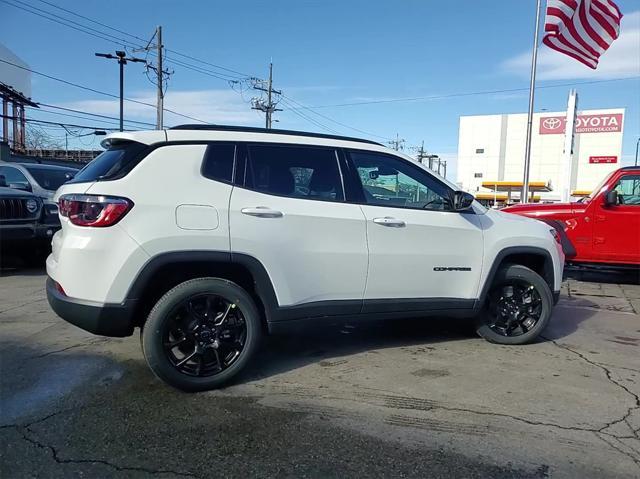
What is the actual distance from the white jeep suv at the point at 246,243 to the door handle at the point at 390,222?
12 millimetres

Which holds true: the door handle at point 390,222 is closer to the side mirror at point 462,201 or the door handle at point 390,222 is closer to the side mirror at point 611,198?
the side mirror at point 462,201

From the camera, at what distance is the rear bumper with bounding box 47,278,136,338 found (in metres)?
3.58

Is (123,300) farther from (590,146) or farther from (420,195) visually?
(590,146)

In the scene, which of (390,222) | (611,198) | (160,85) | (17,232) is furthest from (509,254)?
(160,85)

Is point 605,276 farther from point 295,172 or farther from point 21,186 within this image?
point 21,186

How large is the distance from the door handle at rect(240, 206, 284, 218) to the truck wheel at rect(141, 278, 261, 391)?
56 centimetres

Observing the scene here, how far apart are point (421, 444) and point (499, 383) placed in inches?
51.8

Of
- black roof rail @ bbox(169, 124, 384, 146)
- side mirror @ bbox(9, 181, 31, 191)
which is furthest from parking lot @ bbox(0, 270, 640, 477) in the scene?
side mirror @ bbox(9, 181, 31, 191)

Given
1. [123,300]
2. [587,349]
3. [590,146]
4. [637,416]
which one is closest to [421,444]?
[637,416]

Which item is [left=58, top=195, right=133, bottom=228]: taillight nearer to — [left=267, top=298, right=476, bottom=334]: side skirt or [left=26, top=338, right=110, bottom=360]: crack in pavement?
[left=267, top=298, right=476, bottom=334]: side skirt

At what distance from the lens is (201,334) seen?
3.83 meters

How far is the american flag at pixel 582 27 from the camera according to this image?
13.3 meters

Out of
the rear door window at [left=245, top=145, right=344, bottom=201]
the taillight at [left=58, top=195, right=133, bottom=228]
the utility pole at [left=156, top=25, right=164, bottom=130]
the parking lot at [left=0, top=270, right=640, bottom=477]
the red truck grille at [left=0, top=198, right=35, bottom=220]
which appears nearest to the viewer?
the parking lot at [left=0, top=270, right=640, bottom=477]

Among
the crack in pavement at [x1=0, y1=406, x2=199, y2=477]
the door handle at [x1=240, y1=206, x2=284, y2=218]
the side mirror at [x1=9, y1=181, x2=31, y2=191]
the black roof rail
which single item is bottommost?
the crack in pavement at [x1=0, y1=406, x2=199, y2=477]
